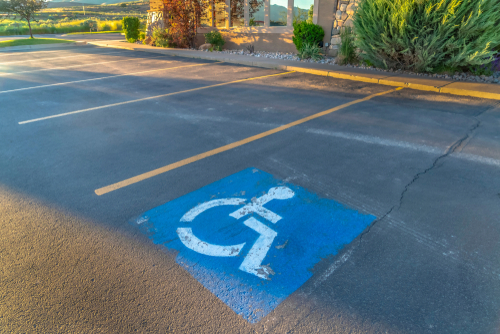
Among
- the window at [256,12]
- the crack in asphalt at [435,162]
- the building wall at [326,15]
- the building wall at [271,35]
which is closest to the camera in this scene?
the crack in asphalt at [435,162]

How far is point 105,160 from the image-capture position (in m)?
5.05

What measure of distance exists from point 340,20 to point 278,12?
3645 mm

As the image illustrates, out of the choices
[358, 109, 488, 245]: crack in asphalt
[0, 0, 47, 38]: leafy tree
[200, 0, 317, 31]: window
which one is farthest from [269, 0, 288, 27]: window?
[0, 0, 47, 38]: leafy tree

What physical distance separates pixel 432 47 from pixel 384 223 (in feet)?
27.5

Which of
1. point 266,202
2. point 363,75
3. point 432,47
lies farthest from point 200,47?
point 266,202

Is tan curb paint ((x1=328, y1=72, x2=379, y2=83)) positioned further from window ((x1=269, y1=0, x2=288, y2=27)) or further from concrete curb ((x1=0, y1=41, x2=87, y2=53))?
concrete curb ((x1=0, y1=41, x2=87, y2=53))

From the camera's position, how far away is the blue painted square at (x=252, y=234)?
2.74 m

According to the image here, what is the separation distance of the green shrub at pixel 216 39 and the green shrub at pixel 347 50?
23.4ft

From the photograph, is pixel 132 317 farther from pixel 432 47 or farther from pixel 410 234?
pixel 432 47

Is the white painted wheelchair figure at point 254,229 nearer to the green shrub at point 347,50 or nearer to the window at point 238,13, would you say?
the green shrub at point 347,50

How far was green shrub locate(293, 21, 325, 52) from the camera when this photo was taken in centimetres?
1391

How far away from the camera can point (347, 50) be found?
12.1 metres

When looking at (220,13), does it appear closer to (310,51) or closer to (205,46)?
(205,46)

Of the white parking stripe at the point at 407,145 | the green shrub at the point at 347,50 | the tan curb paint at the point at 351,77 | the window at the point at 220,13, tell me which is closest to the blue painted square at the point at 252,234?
the white parking stripe at the point at 407,145
